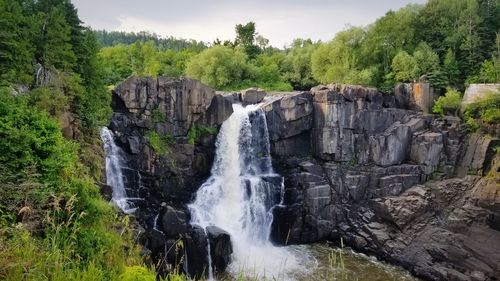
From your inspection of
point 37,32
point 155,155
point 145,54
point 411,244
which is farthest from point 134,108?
point 145,54

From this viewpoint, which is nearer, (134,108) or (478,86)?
(134,108)

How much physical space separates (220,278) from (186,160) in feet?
28.2

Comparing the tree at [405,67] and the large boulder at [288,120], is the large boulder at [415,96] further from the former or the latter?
the large boulder at [288,120]

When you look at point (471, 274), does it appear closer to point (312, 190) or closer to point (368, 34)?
point (312, 190)

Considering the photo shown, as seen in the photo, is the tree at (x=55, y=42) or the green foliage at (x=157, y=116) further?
the green foliage at (x=157, y=116)

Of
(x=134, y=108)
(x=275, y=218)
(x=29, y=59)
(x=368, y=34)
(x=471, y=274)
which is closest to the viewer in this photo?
(x=29, y=59)

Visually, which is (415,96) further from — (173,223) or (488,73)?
(173,223)

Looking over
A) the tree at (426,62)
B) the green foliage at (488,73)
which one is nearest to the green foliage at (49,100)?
the tree at (426,62)

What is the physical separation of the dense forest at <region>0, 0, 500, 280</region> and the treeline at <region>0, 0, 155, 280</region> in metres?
0.04

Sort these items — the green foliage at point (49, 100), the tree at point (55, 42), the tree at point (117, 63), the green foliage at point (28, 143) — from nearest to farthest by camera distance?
the green foliage at point (28, 143), the green foliage at point (49, 100), the tree at point (55, 42), the tree at point (117, 63)

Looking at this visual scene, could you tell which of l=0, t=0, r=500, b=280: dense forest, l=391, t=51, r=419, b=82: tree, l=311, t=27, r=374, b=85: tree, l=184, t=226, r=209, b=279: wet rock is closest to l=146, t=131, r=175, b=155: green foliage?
l=0, t=0, r=500, b=280: dense forest

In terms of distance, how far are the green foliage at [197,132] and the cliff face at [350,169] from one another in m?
0.21

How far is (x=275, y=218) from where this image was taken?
26547 millimetres

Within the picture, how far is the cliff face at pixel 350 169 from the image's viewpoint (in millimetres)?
23375
